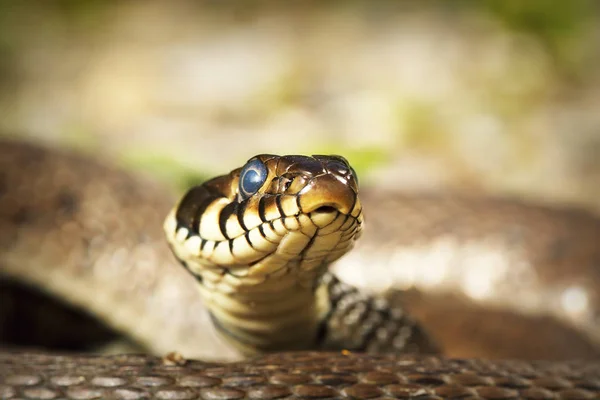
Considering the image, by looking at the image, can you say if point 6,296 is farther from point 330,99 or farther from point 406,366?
point 330,99

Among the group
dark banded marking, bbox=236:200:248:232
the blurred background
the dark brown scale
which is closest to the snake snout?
dark banded marking, bbox=236:200:248:232

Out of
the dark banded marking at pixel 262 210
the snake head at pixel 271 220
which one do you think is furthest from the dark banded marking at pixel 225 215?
the dark banded marking at pixel 262 210

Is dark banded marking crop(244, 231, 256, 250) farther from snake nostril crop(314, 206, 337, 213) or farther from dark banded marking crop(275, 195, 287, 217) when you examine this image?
snake nostril crop(314, 206, 337, 213)

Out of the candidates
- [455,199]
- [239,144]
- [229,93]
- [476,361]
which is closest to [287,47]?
[229,93]

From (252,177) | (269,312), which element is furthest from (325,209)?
(269,312)

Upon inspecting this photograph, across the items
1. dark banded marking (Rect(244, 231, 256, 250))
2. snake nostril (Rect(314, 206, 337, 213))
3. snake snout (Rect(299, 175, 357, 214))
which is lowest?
dark banded marking (Rect(244, 231, 256, 250))

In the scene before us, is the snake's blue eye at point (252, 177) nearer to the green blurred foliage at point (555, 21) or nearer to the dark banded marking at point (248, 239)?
the dark banded marking at point (248, 239)

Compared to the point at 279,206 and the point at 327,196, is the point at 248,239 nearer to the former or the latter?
the point at 279,206
